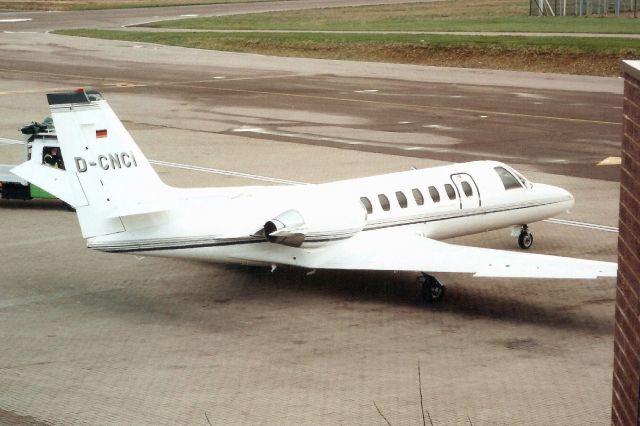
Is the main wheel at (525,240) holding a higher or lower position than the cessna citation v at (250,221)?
lower

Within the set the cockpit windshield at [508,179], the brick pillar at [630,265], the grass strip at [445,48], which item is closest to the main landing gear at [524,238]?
the cockpit windshield at [508,179]

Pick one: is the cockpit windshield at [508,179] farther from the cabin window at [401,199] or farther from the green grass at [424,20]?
the green grass at [424,20]

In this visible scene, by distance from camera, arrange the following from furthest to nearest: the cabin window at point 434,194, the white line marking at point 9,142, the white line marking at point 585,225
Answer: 1. the white line marking at point 9,142
2. the white line marking at point 585,225
3. the cabin window at point 434,194

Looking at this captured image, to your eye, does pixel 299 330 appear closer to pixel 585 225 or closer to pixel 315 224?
pixel 315 224

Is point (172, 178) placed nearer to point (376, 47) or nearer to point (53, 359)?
point (53, 359)

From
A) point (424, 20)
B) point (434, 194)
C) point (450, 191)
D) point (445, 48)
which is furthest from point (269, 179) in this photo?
point (424, 20)

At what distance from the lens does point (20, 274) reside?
2503 centimetres

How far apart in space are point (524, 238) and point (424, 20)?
215 ft

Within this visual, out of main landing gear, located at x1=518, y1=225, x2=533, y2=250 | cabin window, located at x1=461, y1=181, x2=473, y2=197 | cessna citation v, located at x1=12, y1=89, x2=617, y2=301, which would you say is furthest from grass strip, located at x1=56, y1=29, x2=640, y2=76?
cessna citation v, located at x1=12, y1=89, x2=617, y2=301

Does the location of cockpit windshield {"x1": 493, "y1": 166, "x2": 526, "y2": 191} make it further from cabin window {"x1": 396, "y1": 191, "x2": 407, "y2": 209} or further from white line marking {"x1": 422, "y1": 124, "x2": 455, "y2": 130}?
white line marking {"x1": 422, "y1": 124, "x2": 455, "y2": 130}

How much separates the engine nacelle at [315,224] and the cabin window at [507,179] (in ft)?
14.8

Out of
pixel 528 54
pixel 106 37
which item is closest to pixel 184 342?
pixel 528 54

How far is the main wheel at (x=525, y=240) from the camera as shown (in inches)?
1083

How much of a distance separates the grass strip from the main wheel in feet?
122
